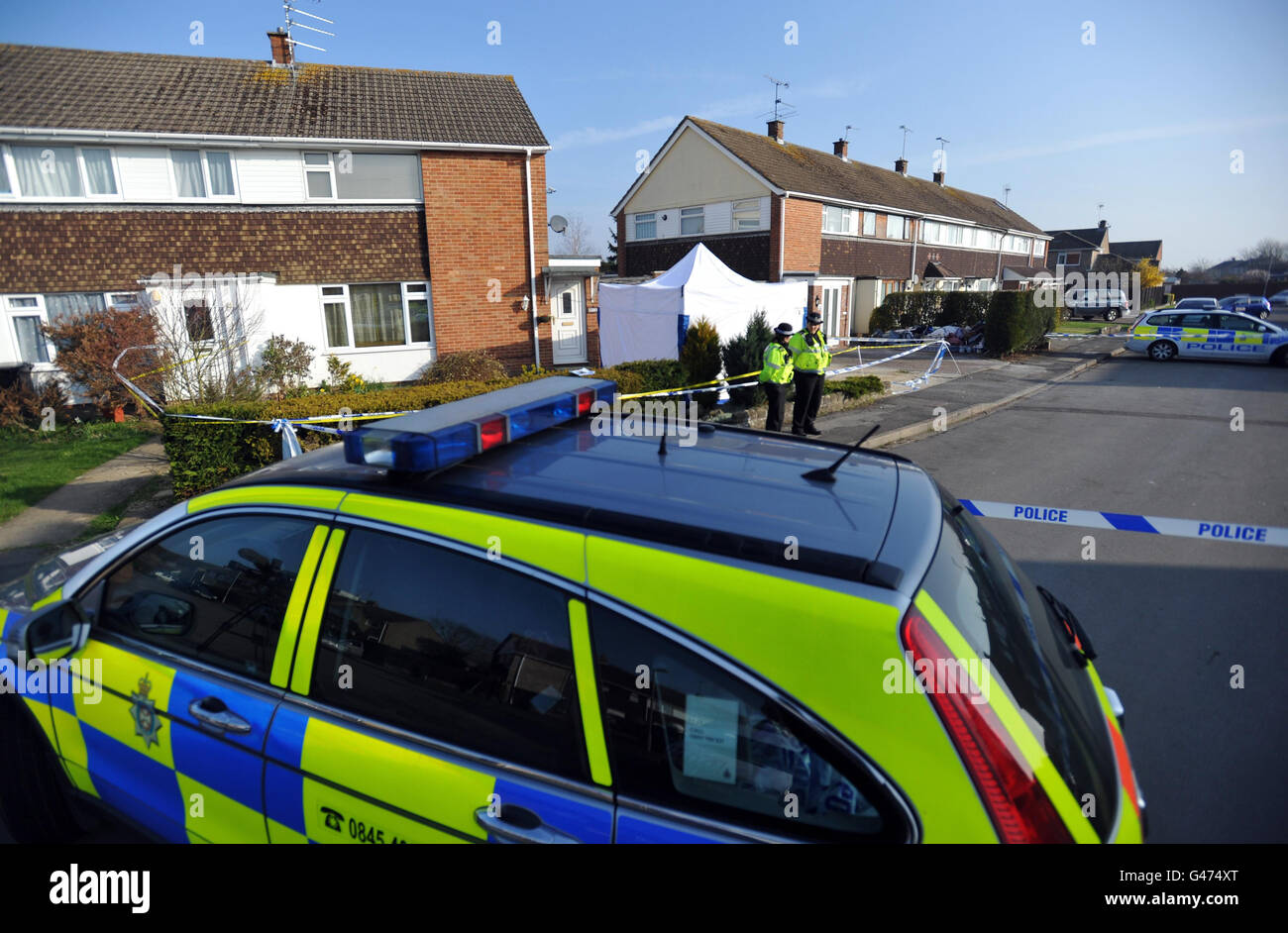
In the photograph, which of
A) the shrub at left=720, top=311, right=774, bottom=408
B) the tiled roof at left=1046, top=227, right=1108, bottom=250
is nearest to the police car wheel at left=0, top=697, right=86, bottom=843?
the shrub at left=720, top=311, right=774, bottom=408

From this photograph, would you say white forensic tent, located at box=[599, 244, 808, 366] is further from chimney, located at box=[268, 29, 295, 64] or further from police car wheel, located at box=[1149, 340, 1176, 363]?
police car wheel, located at box=[1149, 340, 1176, 363]

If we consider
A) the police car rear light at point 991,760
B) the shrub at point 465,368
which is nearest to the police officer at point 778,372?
the shrub at point 465,368

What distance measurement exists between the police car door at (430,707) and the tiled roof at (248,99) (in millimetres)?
16312

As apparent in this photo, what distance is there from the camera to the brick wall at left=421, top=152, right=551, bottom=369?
16.4m

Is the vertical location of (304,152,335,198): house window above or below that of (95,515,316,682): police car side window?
above

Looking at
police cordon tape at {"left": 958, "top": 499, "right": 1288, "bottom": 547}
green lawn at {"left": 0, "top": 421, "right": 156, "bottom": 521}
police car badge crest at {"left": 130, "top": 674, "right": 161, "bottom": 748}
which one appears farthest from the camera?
green lawn at {"left": 0, "top": 421, "right": 156, "bottom": 521}

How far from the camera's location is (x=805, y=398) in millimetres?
10336

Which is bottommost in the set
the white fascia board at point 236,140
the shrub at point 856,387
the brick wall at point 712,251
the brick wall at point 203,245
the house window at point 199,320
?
the shrub at point 856,387

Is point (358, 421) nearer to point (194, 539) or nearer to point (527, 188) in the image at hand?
point (194, 539)

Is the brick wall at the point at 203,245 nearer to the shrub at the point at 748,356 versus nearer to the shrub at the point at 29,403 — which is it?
the shrub at the point at 29,403

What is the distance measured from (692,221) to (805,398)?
20.6 metres

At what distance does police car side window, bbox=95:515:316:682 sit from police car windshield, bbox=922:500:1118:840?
5.79 ft

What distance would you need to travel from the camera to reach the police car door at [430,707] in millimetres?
1646
